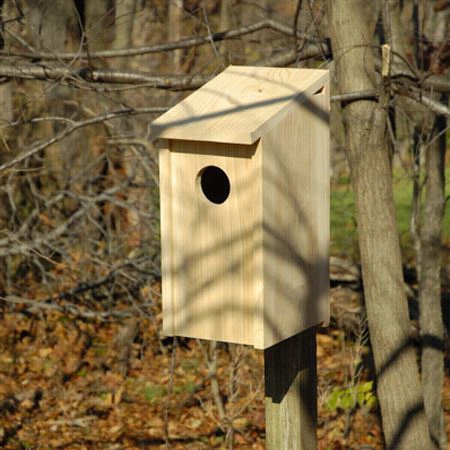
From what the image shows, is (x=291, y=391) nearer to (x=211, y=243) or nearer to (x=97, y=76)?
(x=211, y=243)

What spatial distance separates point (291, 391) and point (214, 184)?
0.80 metres

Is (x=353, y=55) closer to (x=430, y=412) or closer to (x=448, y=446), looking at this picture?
→ (x=430, y=412)

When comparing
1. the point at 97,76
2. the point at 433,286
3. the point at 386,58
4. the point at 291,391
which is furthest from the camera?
the point at 433,286

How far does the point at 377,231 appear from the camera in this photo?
4.55 metres

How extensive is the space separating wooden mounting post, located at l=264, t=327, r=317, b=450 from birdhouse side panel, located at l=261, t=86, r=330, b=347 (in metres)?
0.11

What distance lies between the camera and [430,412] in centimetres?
585

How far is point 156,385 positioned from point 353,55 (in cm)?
362

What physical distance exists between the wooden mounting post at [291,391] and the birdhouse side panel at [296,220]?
110mm

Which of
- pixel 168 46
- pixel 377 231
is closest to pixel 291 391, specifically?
pixel 377 231

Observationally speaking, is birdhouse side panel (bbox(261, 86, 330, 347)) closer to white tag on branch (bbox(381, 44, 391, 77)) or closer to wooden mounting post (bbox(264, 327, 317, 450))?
wooden mounting post (bbox(264, 327, 317, 450))

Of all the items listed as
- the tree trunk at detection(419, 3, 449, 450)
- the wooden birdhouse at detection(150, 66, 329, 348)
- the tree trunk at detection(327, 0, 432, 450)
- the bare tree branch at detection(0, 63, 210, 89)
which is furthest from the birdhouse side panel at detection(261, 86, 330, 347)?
the tree trunk at detection(419, 3, 449, 450)

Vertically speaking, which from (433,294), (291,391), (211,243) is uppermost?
(433,294)

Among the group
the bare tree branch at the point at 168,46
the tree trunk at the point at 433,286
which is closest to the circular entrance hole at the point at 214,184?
the bare tree branch at the point at 168,46

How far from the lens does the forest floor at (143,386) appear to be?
642 cm
